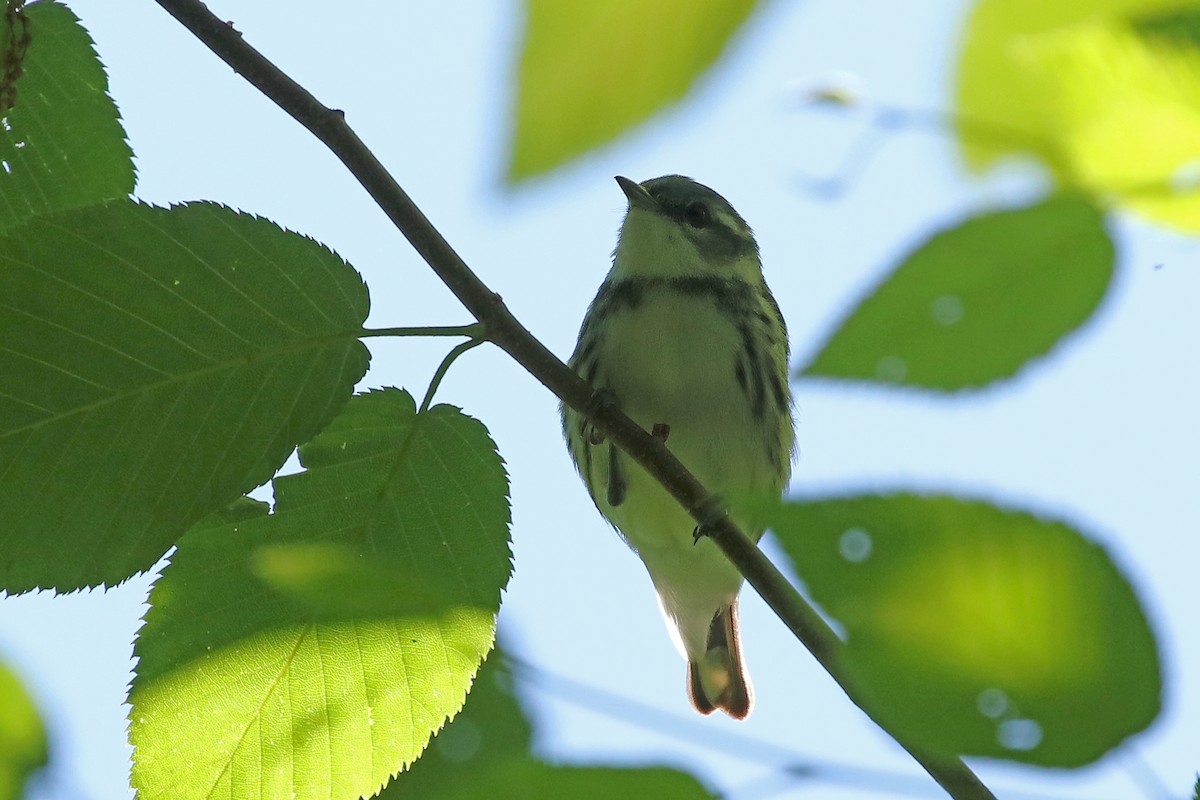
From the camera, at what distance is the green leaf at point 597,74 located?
20.9 inches

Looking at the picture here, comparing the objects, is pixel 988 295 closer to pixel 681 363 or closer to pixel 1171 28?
pixel 1171 28

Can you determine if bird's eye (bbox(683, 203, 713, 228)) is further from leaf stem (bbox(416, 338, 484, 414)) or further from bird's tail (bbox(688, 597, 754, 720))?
leaf stem (bbox(416, 338, 484, 414))

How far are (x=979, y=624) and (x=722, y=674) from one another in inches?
141

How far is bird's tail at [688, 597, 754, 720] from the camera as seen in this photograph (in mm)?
3951

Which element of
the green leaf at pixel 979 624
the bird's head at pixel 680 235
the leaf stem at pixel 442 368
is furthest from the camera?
the bird's head at pixel 680 235

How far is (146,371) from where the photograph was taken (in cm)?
148

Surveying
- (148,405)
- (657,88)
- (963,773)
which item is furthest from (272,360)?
(657,88)

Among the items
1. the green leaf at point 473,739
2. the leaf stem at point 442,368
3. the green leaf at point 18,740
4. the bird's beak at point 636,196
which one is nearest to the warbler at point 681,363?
the bird's beak at point 636,196

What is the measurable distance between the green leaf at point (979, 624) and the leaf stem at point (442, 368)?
1.10 metres

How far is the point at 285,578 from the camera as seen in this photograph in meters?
0.61

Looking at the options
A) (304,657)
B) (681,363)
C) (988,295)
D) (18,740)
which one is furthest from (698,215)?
(988,295)

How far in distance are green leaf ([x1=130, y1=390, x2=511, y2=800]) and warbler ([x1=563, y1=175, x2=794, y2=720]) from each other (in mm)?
1171

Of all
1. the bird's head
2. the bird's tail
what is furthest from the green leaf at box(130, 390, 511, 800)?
the bird's tail

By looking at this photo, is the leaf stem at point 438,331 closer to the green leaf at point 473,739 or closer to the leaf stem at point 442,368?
the leaf stem at point 442,368
